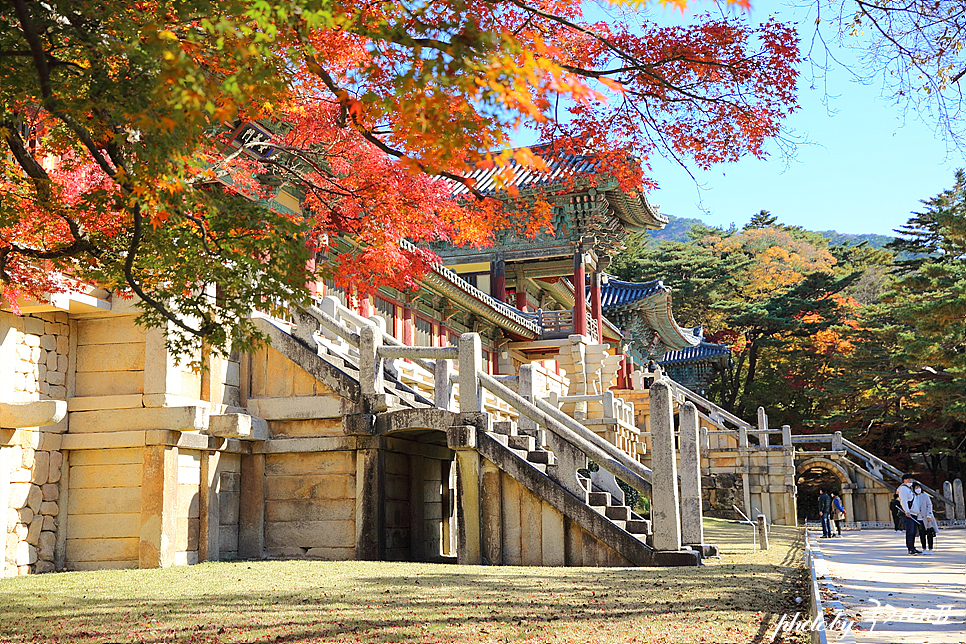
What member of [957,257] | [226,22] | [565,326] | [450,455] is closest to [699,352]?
[957,257]

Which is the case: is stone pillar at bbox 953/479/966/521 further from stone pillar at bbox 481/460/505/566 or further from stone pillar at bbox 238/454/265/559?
stone pillar at bbox 238/454/265/559

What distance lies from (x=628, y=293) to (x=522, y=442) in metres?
31.3

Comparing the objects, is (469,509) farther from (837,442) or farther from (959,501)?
(959,501)

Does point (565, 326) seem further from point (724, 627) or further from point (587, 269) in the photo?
point (724, 627)

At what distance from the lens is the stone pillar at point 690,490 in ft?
39.7

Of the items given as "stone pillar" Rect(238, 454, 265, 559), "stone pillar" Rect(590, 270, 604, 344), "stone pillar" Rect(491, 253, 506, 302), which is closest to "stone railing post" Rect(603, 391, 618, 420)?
"stone pillar" Rect(491, 253, 506, 302)

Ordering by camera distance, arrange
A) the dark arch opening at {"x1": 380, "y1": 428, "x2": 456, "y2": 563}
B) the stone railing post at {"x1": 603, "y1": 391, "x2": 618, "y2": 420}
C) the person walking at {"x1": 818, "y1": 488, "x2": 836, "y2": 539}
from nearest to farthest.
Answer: the dark arch opening at {"x1": 380, "y1": 428, "x2": 456, "y2": 563}
the stone railing post at {"x1": 603, "y1": 391, "x2": 618, "y2": 420}
the person walking at {"x1": 818, "y1": 488, "x2": 836, "y2": 539}

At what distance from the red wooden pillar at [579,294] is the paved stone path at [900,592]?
42.9 feet

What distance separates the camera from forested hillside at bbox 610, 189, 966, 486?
2917cm

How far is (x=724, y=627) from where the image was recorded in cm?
632

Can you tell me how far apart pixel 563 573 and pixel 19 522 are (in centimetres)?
656

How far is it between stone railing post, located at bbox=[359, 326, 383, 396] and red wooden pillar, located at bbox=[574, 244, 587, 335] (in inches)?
689

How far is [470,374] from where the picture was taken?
12.1m

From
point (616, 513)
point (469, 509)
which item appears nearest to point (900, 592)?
point (616, 513)
